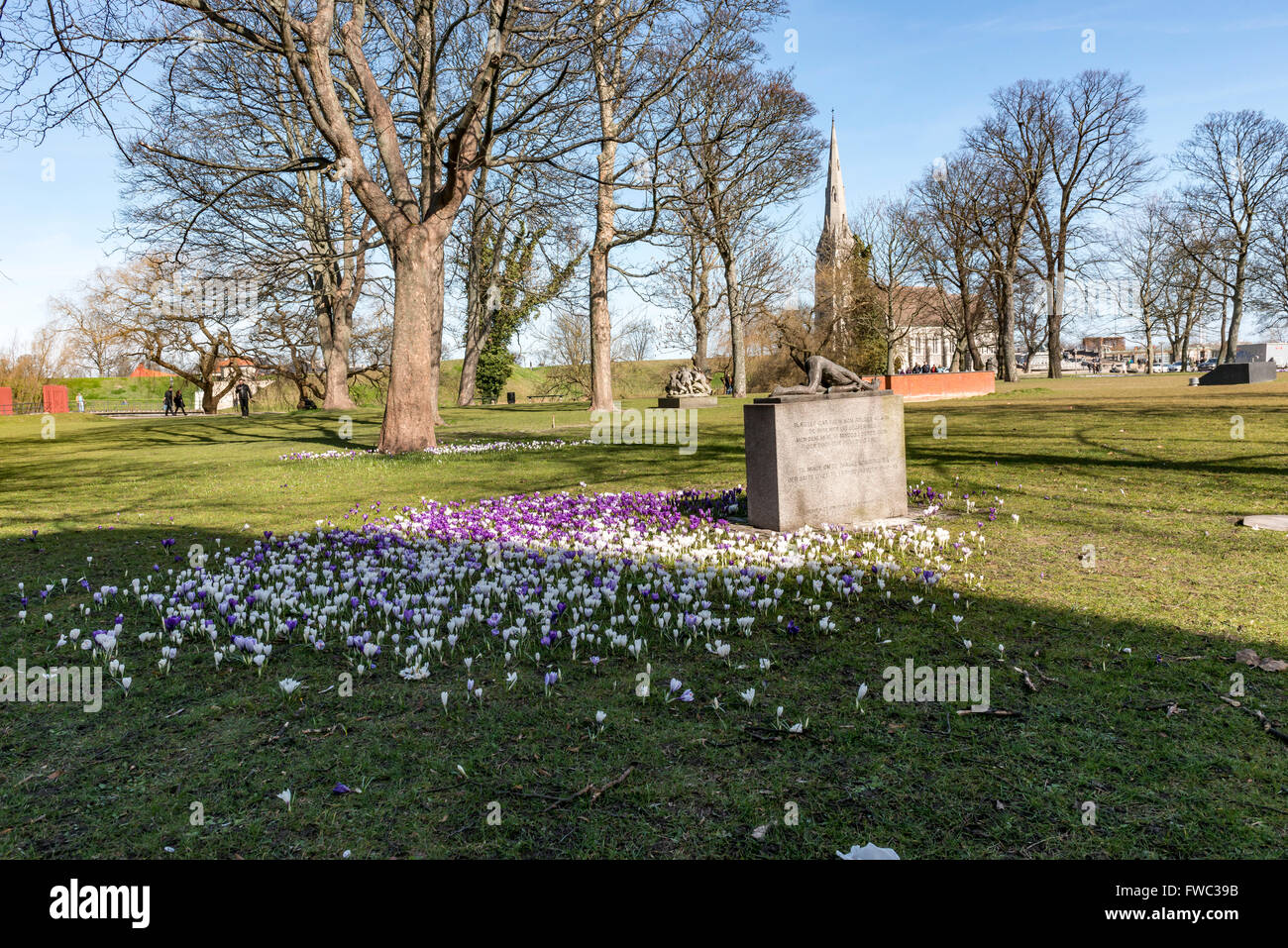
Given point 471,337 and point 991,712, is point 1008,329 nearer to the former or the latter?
point 471,337

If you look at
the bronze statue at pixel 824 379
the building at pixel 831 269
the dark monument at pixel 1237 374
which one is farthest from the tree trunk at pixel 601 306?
the dark monument at pixel 1237 374

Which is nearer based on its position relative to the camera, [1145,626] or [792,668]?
[792,668]

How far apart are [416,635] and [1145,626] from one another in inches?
193

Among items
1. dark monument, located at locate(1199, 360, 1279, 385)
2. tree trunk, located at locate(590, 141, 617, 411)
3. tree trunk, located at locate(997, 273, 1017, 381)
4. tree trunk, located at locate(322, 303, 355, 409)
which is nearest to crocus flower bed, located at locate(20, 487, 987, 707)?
tree trunk, located at locate(590, 141, 617, 411)

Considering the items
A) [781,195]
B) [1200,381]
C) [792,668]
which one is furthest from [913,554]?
[1200,381]

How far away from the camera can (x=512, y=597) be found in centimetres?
600

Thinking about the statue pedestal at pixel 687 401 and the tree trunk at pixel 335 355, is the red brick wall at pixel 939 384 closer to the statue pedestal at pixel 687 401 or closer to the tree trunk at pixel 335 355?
the statue pedestal at pixel 687 401

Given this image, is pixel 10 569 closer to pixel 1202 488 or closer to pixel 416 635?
pixel 416 635

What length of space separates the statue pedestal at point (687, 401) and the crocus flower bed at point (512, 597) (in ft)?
72.1

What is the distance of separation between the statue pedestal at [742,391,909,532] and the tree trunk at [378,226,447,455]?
10388 millimetres

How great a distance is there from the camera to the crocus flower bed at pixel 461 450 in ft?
55.1

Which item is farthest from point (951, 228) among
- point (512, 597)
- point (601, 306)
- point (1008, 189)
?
point (512, 597)

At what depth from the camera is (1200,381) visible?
3603cm
